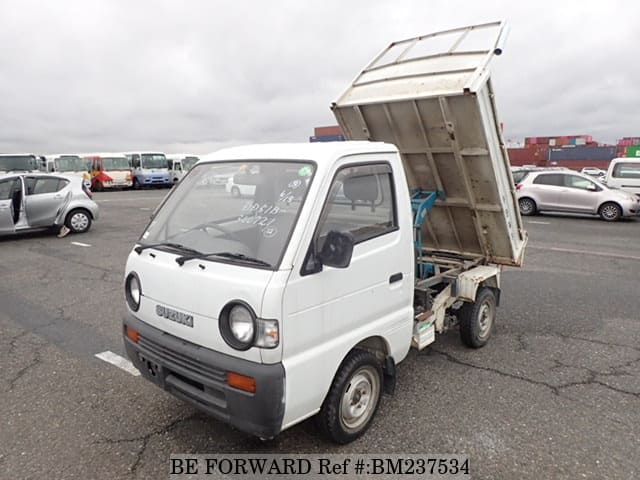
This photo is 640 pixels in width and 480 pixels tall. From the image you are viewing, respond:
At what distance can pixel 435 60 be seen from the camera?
169 inches

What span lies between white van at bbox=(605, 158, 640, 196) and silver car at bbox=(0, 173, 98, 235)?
1710cm

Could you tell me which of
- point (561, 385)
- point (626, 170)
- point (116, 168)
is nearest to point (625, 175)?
point (626, 170)

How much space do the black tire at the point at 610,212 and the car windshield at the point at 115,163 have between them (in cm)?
2755

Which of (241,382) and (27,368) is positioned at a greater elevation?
(241,382)

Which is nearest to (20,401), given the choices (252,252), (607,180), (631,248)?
(252,252)

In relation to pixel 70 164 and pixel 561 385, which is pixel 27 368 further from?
pixel 70 164

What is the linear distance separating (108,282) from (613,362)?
264 inches

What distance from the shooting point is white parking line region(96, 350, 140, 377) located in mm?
4055

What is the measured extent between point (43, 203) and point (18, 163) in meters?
10.6

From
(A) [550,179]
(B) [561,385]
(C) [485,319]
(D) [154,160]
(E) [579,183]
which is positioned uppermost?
(D) [154,160]

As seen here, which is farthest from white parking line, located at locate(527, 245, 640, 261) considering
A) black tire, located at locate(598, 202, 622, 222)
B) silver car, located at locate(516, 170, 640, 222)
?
black tire, located at locate(598, 202, 622, 222)

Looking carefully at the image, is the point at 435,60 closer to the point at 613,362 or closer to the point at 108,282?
the point at 613,362

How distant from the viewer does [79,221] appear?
38.0 ft

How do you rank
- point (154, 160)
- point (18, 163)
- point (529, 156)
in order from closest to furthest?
point (18, 163) → point (154, 160) → point (529, 156)
